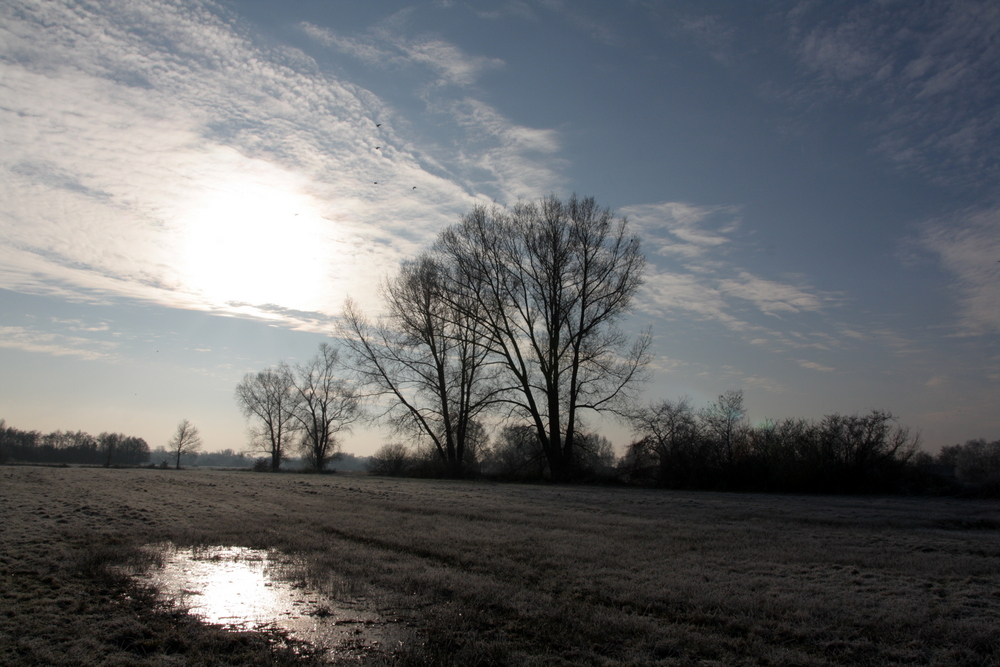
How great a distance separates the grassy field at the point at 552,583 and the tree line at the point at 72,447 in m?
82.8

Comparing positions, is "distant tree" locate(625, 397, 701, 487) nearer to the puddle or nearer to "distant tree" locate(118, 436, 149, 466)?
the puddle

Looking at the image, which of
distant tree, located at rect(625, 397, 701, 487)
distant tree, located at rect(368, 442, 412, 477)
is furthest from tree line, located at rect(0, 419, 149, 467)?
distant tree, located at rect(625, 397, 701, 487)

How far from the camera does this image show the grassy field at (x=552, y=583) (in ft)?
16.2

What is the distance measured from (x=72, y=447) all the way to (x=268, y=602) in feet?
348

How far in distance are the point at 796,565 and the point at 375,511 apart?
963 centimetres

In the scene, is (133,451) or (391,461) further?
(133,451)

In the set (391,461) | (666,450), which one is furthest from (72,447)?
(666,450)

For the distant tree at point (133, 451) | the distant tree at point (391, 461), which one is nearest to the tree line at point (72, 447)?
the distant tree at point (133, 451)

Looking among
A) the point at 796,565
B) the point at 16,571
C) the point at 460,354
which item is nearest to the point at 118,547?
the point at 16,571

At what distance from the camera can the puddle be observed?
5254mm

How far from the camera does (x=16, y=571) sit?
730 cm

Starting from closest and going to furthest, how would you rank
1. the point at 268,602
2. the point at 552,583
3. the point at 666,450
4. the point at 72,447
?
the point at 268,602, the point at 552,583, the point at 666,450, the point at 72,447

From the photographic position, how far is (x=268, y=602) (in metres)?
6.34

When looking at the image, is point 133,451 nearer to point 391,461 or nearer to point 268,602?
point 391,461
